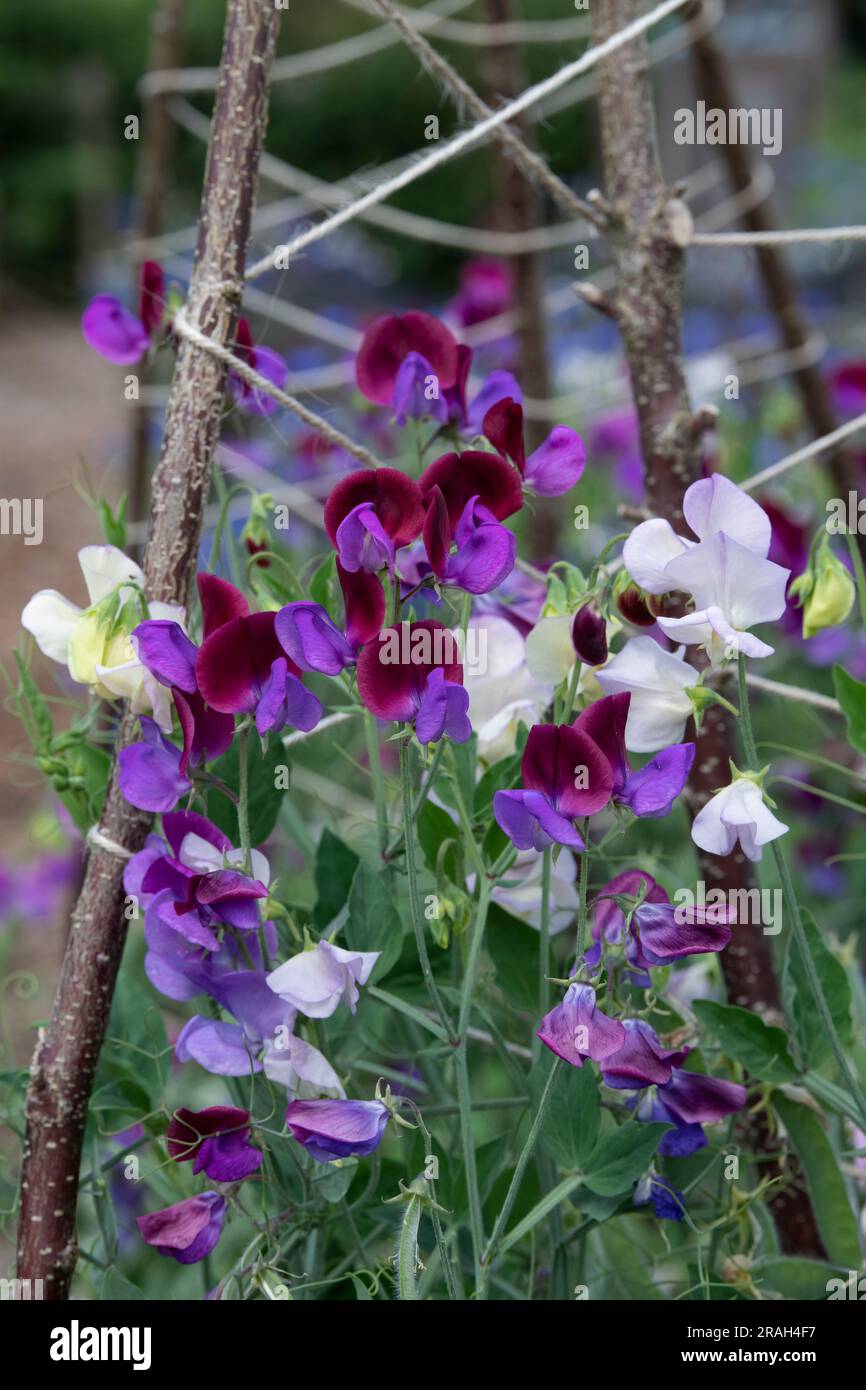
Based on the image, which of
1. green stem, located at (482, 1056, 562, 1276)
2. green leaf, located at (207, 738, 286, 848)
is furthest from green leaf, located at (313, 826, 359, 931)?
green stem, located at (482, 1056, 562, 1276)

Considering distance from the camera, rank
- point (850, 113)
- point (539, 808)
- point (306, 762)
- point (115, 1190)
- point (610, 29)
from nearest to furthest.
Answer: point (539, 808), point (610, 29), point (115, 1190), point (306, 762), point (850, 113)

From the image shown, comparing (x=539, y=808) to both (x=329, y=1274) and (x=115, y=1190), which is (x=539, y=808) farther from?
(x=115, y=1190)

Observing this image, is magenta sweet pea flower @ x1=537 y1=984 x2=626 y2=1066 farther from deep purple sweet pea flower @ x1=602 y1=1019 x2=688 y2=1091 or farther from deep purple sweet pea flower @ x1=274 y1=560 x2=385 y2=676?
deep purple sweet pea flower @ x1=274 y1=560 x2=385 y2=676

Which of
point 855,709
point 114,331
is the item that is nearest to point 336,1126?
point 855,709

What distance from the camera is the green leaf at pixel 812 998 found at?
62 centimetres

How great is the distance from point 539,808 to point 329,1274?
0.31 m

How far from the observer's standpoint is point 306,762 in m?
1.55

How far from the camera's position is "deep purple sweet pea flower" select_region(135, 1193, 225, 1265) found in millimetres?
562

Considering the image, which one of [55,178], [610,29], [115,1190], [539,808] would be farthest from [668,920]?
[55,178]

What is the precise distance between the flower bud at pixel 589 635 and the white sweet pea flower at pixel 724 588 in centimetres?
2

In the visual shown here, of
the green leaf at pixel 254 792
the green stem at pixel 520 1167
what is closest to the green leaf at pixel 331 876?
the green leaf at pixel 254 792

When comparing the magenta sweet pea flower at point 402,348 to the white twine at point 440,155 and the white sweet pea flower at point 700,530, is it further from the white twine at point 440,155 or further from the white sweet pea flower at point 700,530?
the white sweet pea flower at point 700,530

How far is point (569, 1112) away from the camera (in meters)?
0.57
